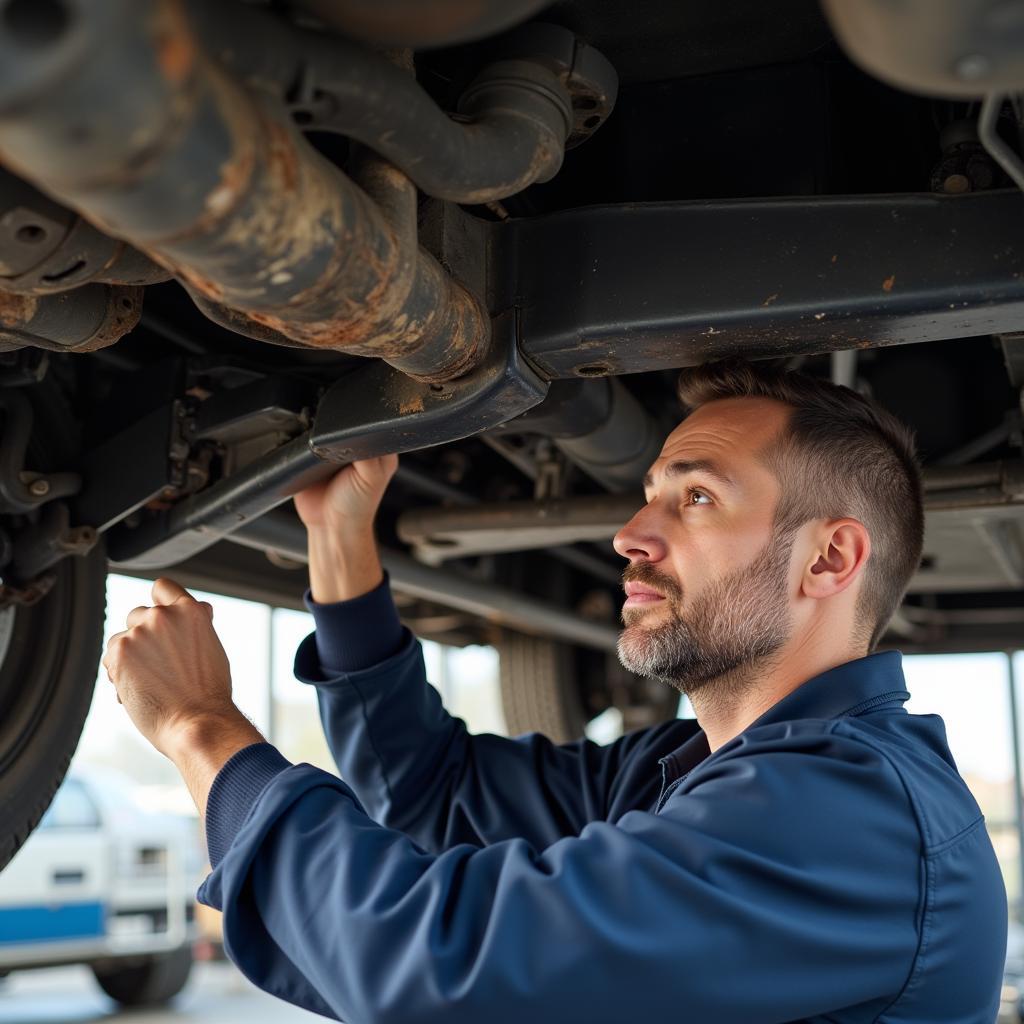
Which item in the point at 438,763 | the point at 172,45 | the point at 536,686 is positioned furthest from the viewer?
the point at 536,686

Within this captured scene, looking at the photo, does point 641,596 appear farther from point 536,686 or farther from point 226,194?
point 536,686

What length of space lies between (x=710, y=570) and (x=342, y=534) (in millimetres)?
535

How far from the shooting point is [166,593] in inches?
54.1

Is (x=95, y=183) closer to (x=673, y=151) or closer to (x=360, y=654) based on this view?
(x=673, y=151)

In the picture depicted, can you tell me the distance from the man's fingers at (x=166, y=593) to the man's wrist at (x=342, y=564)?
34 centimetres

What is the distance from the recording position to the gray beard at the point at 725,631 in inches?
54.7

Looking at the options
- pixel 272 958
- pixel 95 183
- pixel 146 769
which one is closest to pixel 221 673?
pixel 272 958

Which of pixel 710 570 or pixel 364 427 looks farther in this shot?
pixel 710 570

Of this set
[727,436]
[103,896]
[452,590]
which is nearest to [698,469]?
[727,436]

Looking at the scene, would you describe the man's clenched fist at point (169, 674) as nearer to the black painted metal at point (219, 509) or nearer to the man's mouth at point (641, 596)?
the black painted metal at point (219, 509)

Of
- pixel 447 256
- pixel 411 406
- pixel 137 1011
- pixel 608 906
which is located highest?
pixel 447 256

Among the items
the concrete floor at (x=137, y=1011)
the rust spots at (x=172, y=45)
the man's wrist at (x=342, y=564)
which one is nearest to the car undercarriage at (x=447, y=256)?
the rust spots at (x=172, y=45)

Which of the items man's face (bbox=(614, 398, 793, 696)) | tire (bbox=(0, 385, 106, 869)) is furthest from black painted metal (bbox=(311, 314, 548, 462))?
tire (bbox=(0, 385, 106, 869))

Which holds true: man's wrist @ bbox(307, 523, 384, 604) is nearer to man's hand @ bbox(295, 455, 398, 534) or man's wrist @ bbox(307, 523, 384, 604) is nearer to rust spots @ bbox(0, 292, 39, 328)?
man's hand @ bbox(295, 455, 398, 534)
